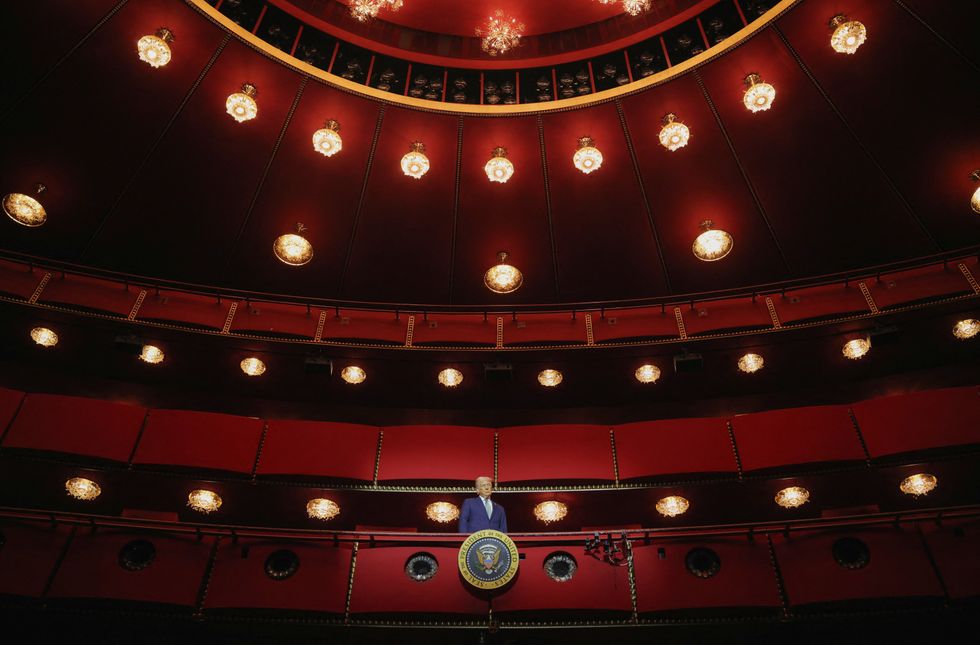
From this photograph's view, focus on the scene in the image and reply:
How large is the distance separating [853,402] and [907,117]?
353 cm

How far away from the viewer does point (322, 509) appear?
287 inches

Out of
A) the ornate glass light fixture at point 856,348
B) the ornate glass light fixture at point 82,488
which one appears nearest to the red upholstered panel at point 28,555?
the ornate glass light fixture at point 82,488

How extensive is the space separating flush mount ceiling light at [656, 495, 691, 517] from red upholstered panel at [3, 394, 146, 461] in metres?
6.16

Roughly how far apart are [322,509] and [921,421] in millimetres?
6850

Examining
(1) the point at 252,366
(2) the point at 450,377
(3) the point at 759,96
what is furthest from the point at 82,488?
(3) the point at 759,96

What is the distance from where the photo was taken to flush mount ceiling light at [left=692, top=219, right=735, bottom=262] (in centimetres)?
849

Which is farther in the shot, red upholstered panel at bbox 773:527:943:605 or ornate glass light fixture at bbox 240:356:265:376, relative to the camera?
ornate glass light fixture at bbox 240:356:265:376

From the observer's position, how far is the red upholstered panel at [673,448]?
736 centimetres

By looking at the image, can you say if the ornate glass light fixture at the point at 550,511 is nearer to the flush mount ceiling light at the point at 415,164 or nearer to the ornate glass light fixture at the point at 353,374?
the ornate glass light fixture at the point at 353,374

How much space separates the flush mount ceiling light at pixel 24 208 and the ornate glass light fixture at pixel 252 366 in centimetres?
313

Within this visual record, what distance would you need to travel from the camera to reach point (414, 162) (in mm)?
7574

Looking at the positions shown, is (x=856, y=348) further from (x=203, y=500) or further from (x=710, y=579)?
(x=203, y=500)

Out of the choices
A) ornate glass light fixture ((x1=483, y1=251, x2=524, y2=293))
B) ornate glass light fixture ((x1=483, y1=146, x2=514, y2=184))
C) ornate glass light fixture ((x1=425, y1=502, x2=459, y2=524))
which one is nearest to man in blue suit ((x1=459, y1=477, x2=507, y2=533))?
ornate glass light fixture ((x1=425, y1=502, x2=459, y2=524))

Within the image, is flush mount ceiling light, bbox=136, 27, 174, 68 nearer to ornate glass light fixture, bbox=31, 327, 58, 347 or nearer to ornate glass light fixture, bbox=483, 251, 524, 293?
ornate glass light fixture, bbox=31, 327, 58, 347
